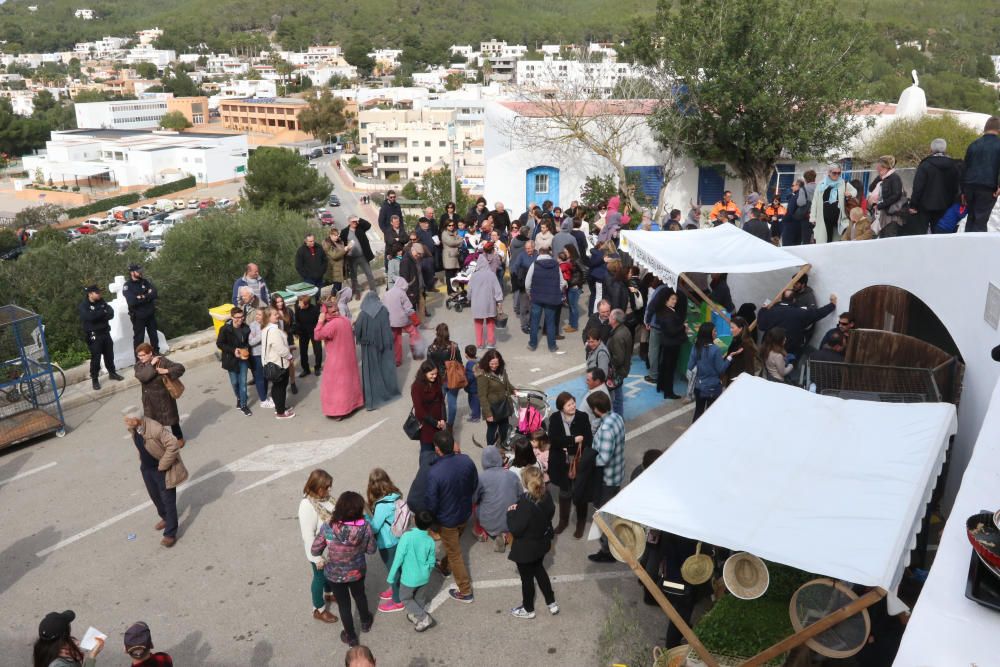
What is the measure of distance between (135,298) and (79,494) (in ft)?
11.7

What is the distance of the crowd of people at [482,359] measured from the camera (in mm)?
6242

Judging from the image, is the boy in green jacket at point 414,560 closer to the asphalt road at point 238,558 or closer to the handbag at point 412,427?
the asphalt road at point 238,558

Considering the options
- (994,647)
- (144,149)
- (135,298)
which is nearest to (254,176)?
(144,149)

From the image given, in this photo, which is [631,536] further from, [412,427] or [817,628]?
[412,427]

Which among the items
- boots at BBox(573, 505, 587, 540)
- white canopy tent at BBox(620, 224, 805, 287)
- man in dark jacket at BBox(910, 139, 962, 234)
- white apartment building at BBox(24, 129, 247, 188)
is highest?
man in dark jacket at BBox(910, 139, 962, 234)

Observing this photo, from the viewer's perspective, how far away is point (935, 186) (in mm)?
11008

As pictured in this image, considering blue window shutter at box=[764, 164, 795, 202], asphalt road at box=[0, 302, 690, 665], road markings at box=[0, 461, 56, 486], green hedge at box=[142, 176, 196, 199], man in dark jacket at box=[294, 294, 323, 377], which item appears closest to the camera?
asphalt road at box=[0, 302, 690, 665]

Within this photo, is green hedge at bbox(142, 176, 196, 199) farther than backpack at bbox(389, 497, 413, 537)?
Yes

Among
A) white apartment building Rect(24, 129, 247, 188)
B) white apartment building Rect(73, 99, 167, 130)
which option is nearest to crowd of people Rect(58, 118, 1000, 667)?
white apartment building Rect(24, 129, 247, 188)

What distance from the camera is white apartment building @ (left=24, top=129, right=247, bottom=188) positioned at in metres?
112

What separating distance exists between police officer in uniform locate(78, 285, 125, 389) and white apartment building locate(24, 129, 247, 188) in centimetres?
11063

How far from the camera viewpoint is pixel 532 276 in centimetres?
1209

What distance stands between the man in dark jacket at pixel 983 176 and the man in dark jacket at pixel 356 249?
8.96m

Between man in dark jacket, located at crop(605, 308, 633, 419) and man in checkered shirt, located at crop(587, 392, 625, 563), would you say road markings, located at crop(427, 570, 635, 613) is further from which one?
man in dark jacket, located at crop(605, 308, 633, 419)
